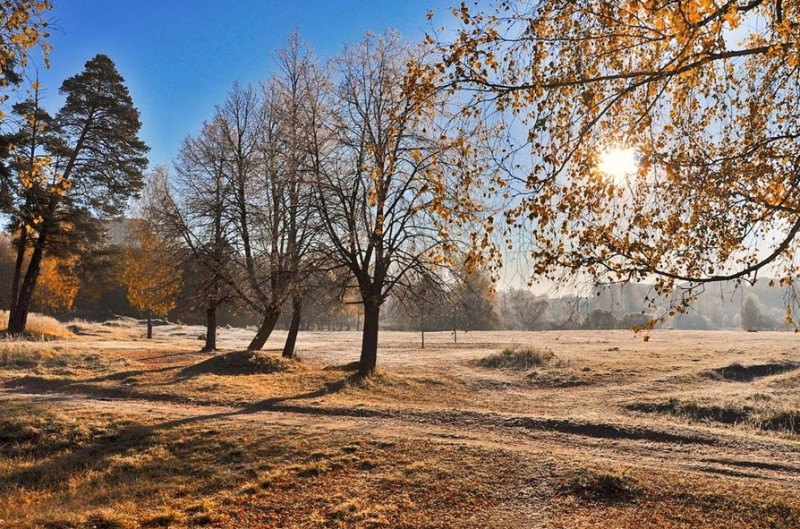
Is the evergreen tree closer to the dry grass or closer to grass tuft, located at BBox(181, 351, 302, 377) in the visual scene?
the dry grass

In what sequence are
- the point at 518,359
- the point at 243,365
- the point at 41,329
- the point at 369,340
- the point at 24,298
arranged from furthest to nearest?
the point at 41,329, the point at 24,298, the point at 518,359, the point at 243,365, the point at 369,340

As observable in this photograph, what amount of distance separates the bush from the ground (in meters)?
6.80

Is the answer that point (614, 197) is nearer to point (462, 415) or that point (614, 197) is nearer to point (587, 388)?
point (462, 415)

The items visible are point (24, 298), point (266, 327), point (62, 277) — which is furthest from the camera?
point (62, 277)

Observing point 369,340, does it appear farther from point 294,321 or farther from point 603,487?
point 603,487

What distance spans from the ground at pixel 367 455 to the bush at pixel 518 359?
680 centimetres

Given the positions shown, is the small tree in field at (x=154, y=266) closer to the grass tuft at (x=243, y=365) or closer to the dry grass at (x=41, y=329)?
the dry grass at (x=41, y=329)

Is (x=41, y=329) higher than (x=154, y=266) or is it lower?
lower

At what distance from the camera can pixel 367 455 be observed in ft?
27.6

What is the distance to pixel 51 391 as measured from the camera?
555 inches

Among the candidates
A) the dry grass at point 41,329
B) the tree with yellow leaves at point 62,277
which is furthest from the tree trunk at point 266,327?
the tree with yellow leaves at point 62,277

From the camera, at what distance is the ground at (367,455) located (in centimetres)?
629

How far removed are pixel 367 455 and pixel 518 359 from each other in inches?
692

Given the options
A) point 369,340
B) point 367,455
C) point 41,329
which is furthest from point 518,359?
point 41,329
